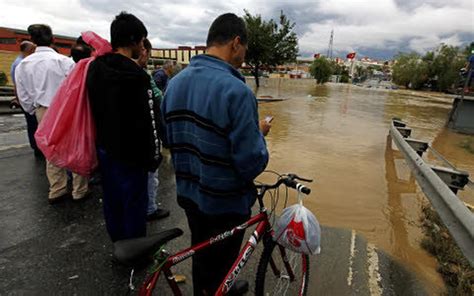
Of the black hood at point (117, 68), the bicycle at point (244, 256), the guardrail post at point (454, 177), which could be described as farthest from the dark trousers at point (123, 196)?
the guardrail post at point (454, 177)

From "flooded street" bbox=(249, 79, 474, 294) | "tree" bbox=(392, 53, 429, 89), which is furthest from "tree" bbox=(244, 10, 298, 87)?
"tree" bbox=(392, 53, 429, 89)

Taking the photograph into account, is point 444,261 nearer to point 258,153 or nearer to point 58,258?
point 258,153

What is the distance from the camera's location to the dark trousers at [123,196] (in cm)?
254

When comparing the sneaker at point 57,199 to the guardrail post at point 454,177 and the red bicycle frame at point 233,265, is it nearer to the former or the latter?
the red bicycle frame at point 233,265

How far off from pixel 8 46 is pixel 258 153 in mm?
51261

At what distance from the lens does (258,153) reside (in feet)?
5.82

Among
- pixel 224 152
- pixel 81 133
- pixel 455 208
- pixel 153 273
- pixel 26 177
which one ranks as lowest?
pixel 26 177

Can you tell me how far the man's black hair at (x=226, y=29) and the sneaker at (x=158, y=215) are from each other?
8.35 feet

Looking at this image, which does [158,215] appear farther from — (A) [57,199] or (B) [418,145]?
(B) [418,145]

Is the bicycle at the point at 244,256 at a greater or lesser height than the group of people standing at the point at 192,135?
lesser

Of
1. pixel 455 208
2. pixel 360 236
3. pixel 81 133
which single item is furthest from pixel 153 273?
pixel 360 236

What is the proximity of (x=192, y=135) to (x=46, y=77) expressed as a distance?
3.16 meters

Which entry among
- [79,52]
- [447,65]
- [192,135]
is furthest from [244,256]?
[447,65]

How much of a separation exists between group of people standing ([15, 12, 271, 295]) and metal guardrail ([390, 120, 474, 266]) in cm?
155
